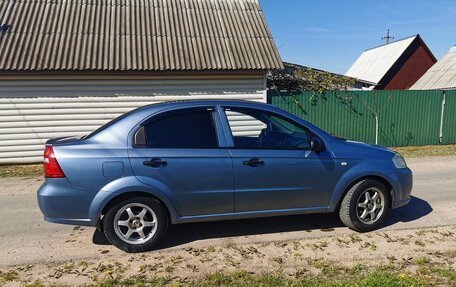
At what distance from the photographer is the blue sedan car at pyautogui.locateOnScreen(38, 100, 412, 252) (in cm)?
381

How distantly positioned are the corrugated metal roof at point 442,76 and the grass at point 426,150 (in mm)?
8017

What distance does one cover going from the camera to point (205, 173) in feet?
13.1

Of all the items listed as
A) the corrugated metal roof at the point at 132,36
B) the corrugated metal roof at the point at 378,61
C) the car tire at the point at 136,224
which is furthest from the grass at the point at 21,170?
the corrugated metal roof at the point at 378,61

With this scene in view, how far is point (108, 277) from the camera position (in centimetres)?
342

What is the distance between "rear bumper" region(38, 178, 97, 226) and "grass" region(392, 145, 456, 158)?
30.3 feet

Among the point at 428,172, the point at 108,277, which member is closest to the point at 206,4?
the point at 428,172

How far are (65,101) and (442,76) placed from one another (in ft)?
63.8

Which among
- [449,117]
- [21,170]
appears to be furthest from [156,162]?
[449,117]

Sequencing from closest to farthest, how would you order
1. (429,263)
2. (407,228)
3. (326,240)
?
(429,263) → (326,240) → (407,228)

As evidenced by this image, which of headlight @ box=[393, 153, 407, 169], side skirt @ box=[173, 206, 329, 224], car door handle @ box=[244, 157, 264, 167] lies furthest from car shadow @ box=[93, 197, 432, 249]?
car door handle @ box=[244, 157, 264, 167]

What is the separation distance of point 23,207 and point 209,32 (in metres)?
7.57

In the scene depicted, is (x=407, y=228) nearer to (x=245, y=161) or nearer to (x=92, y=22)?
(x=245, y=161)

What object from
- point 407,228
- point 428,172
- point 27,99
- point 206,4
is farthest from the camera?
point 206,4

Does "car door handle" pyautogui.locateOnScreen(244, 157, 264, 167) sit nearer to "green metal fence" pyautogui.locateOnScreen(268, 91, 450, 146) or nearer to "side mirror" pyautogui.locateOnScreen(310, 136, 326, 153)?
"side mirror" pyautogui.locateOnScreen(310, 136, 326, 153)
